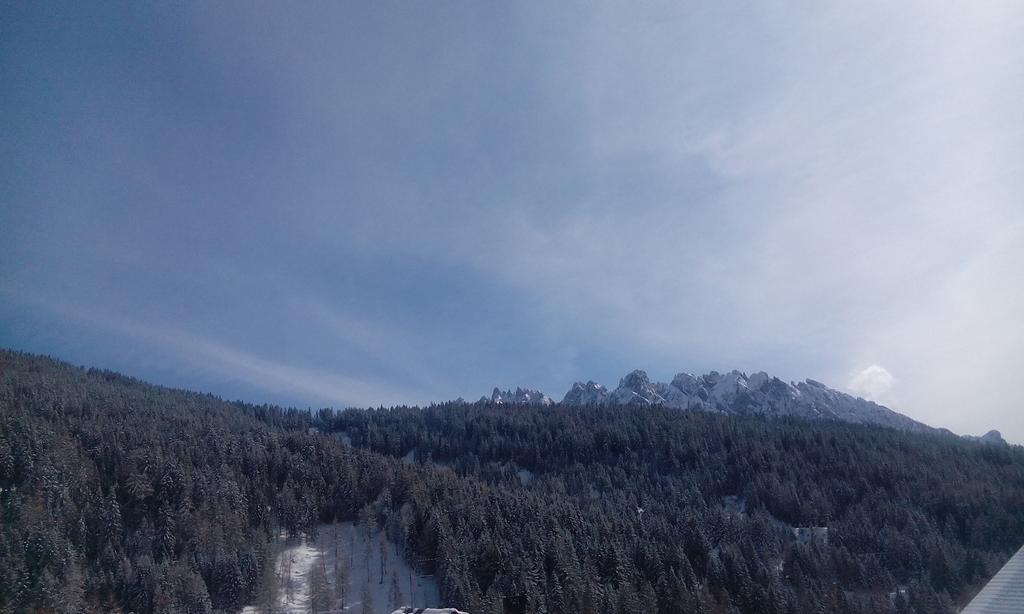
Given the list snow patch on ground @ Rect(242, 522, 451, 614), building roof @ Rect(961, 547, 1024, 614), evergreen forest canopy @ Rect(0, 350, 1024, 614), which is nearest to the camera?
building roof @ Rect(961, 547, 1024, 614)

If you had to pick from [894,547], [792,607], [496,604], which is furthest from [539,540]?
[894,547]

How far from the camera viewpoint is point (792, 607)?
7269 cm

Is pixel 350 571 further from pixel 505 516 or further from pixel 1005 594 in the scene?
pixel 1005 594

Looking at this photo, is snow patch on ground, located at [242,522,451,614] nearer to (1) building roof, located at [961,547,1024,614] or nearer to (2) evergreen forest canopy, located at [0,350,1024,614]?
(2) evergreen forest canopy, located at [0,350,1024,614]

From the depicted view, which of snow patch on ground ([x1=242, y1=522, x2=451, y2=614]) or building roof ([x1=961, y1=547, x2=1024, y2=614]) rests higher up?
building roof ([x1=961, y1=547, x2=1024, y2=614])

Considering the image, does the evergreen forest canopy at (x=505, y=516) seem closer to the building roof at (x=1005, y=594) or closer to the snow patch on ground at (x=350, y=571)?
the snow patch on ground at (x=350, y=571)

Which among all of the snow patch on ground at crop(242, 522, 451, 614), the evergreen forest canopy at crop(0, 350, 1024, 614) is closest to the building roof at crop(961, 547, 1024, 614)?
the evergreen forest canopy at crop(0, 350, 1024, 614)

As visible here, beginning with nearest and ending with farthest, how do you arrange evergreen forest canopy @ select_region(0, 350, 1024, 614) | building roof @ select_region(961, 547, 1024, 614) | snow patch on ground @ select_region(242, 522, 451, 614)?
building roof @ select_region(961, 547, 1024, 614) < evergreen forest canopy @ select_region(0, 350, 1024, 614) < snow patch on ground @ select_region(242, 522, 451, 614)

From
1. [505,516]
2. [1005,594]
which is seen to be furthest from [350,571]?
[1005,594]

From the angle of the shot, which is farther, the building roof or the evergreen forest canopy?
the evergreen forest canopy

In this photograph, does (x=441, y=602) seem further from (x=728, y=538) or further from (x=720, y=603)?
(x=728, y=538)

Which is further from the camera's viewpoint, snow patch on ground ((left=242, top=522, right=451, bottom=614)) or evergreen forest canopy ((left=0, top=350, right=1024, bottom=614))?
snow patch on ground ((left=242, top=522, right=451, bottom=614))

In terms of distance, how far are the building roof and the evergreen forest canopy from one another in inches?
2042

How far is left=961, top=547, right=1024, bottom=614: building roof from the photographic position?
1462 centimetres
